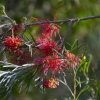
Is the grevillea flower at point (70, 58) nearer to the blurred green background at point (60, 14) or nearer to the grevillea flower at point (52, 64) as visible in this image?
the grevillea flower at point (52, 64)

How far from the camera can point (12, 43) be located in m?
1.58

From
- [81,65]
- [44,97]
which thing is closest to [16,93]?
[44,97]

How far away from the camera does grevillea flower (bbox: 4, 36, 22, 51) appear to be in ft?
5.21

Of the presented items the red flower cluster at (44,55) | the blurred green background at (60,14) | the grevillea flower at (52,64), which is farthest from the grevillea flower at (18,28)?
the blurred green background at (60,14)

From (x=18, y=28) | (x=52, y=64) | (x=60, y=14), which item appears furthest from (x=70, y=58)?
(x=60, y=14)

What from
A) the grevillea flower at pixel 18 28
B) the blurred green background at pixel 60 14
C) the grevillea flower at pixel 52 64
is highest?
the blurred green background at pixel 60 14

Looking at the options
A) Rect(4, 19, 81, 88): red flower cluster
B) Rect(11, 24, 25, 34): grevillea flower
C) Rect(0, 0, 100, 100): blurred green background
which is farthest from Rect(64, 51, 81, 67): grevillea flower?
Rect(0, 0, 100, 100): blurred green background

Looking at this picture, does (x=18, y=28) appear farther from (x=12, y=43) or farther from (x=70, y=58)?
(x=70, y=58)

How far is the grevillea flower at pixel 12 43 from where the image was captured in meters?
1.59

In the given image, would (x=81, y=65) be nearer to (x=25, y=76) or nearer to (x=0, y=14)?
(x=25, y=76)

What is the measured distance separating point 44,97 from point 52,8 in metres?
0.83

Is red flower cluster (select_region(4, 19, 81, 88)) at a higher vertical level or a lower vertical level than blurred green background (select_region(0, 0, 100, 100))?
lower

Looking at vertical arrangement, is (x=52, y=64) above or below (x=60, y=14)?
below

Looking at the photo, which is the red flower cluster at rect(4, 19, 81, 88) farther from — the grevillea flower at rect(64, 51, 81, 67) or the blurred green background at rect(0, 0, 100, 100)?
the blurred green background at rect(0, 0, 100, 100)
